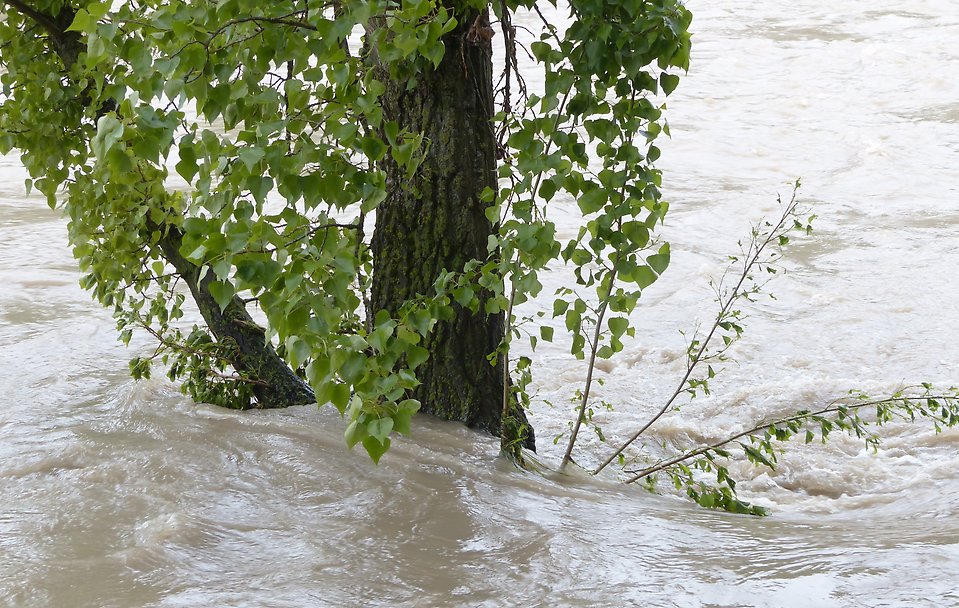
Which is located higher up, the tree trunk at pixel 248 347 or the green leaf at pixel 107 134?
the green leaf at pixel 107 134

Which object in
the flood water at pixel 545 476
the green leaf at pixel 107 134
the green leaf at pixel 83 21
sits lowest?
the flood water at pixel 545 476

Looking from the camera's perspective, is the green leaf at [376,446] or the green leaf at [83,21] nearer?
the green leaf at [83,21]

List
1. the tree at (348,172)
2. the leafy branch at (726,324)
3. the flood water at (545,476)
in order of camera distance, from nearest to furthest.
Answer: the tree at (348,172), the flood water at (545,476), the leafy branch at (726,324)

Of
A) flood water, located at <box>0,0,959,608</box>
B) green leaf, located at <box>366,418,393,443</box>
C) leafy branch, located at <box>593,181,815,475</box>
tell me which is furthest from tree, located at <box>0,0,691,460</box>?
leafy branch, located at <box>593,181,815,475</box>

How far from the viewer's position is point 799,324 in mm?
6672

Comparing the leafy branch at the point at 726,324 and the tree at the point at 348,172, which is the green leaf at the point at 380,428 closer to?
the tree at the point at 348,172

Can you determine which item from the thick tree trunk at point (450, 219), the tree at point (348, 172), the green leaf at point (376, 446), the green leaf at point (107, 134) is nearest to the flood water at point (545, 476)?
the thick tree trunk at point (450, 219)

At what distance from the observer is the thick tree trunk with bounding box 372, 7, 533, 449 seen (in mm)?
3594

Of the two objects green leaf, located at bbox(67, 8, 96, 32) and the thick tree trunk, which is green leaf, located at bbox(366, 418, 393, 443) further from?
the thick tree trunk

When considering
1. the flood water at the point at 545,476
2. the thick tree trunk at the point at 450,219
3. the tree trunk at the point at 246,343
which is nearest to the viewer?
the flood water at the point at 545,476

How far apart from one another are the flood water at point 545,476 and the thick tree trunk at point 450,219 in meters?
0.21

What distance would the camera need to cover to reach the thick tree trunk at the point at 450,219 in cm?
359

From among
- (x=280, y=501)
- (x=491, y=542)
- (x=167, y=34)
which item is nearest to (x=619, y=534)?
(x=491, y=542)

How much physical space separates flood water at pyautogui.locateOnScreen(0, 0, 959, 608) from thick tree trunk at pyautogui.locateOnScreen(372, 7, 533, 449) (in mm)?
210
